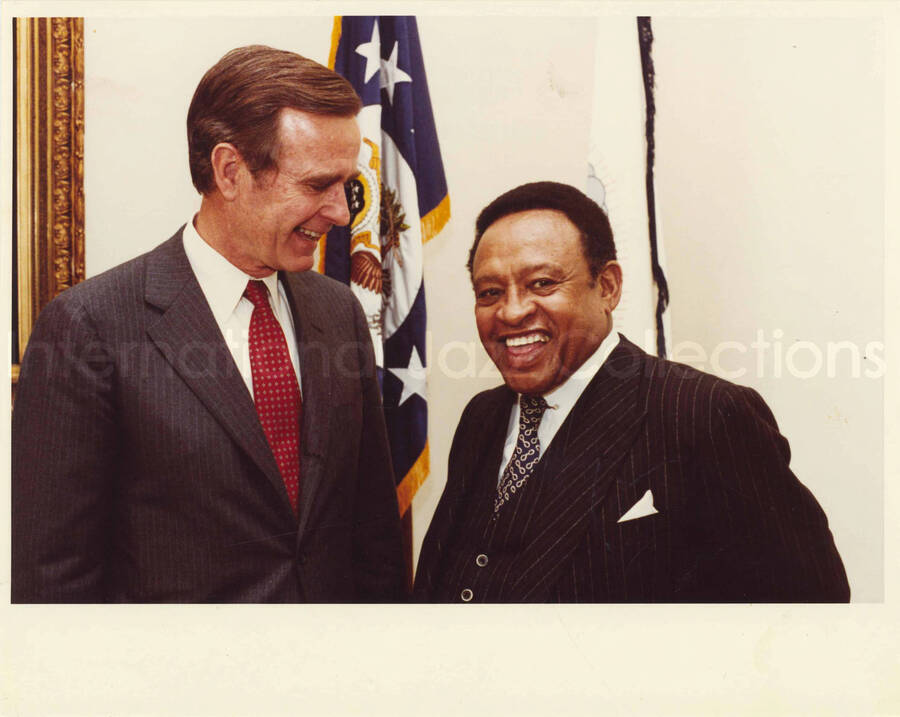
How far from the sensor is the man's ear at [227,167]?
6.61ft

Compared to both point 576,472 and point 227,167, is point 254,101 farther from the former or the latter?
point 576,472

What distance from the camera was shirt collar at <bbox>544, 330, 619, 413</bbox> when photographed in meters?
Answer: 2.02

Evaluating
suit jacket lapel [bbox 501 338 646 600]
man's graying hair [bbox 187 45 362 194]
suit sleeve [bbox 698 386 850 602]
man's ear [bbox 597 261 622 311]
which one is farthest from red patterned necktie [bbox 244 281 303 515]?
suit sleeve [bbox 698 386 850 602]

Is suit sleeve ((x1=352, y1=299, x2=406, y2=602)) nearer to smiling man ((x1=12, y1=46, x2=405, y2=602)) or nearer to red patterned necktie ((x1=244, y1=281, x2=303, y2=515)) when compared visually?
smiling man ((x1=12, y1=46, x2=405, y2=602))

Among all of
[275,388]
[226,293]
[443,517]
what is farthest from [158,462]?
[443,517]

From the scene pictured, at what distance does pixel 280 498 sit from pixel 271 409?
21cm

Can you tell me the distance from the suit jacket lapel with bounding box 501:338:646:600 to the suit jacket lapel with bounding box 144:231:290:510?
57 cm

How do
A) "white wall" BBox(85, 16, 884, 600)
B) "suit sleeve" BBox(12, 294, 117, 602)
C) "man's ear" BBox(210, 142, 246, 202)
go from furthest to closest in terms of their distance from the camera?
"white wall" BBox(85, 16, 884, 600) → "man's ear" BBox(210, 142, 246, 202) → "suit sleeve" BBox(12, 294, 117, 602)

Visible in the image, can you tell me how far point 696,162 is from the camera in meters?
2.15

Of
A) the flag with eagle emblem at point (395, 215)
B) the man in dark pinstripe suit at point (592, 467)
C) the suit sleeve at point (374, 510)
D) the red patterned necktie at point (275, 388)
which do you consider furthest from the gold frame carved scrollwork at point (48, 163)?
the man in dark pinstripe suit at point (592, 467)

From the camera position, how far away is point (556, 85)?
2146mm

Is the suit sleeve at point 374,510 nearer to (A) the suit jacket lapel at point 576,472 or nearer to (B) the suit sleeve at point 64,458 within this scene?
(A) the suit jacket lapel at point 576,472
